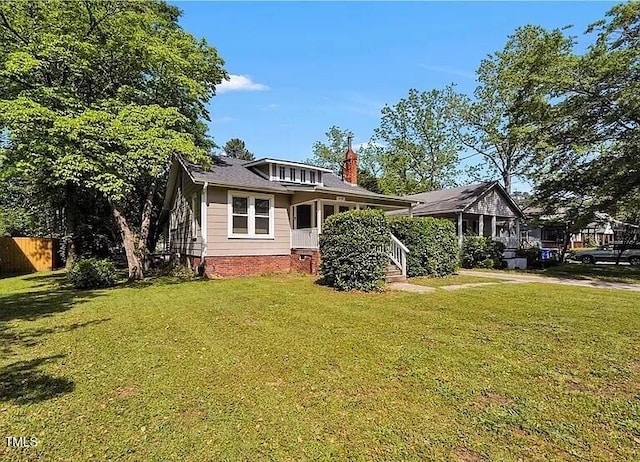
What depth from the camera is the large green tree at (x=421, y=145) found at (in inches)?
1490

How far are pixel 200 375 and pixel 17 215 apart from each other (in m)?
30.5

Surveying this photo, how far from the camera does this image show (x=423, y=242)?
1279 centimetres

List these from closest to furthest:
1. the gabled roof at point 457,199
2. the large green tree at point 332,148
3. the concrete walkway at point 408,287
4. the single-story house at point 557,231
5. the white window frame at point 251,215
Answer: the concrete walkway at point 408,287 < the white window frame at point 251,215 < the single-story house at point 557,231 < the gabled roof at point 457,199 < the large green tree at point 332,148

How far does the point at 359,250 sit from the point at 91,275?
8.57 meters

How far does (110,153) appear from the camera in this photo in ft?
36.3

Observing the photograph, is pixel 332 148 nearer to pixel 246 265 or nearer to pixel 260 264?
pixel 260 264

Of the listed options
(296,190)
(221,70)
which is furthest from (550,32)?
(221,70)

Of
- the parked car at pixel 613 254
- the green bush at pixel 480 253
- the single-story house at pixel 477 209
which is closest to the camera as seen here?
the green bush at pixel 480 253

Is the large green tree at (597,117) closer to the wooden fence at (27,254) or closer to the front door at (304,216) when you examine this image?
the front door at (304,216)

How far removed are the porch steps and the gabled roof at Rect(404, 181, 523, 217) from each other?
949cm

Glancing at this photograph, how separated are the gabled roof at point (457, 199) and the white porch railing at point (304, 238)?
8.73 metres

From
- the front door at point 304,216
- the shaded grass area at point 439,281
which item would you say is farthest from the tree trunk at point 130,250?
the shaded grass area at point 439,281

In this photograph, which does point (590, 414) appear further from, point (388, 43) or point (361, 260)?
point (388, 43)

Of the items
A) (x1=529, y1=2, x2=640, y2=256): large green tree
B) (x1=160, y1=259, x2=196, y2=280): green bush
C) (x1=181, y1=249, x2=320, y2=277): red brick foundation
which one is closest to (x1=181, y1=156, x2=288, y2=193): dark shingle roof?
(x1=181, y1=249, x2=320, y2=277): red brick foundation
